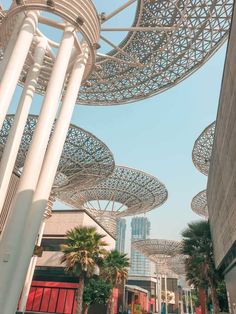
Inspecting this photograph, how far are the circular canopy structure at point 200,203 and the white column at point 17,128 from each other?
50521 mm

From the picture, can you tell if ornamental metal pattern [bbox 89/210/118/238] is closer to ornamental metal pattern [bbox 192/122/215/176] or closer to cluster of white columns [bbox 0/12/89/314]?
ornamental metal pattern [bbox 192/122/215/176]

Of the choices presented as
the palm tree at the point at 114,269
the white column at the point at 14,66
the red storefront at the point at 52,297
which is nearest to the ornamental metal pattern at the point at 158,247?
the red storefront at the point at 52,297

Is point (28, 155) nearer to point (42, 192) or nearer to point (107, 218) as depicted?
point (42, 192)

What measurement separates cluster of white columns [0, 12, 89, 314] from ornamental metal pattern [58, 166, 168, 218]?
38.5m

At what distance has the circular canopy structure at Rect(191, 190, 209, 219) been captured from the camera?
201ft

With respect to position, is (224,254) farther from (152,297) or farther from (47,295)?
(152,297)

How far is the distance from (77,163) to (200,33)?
26245mm

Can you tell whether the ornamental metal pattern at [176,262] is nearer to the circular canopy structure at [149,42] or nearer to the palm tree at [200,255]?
the palm tree at [200,255]

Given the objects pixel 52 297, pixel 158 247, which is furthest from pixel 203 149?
pixel 158 247

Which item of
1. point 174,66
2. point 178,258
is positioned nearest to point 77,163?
point 174,66

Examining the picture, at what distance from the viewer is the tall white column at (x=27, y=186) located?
10578mm

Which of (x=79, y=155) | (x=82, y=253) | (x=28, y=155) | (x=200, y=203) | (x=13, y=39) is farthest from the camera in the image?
(x=200, y=203)

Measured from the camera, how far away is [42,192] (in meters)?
12.0

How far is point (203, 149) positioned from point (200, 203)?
22.3 m
